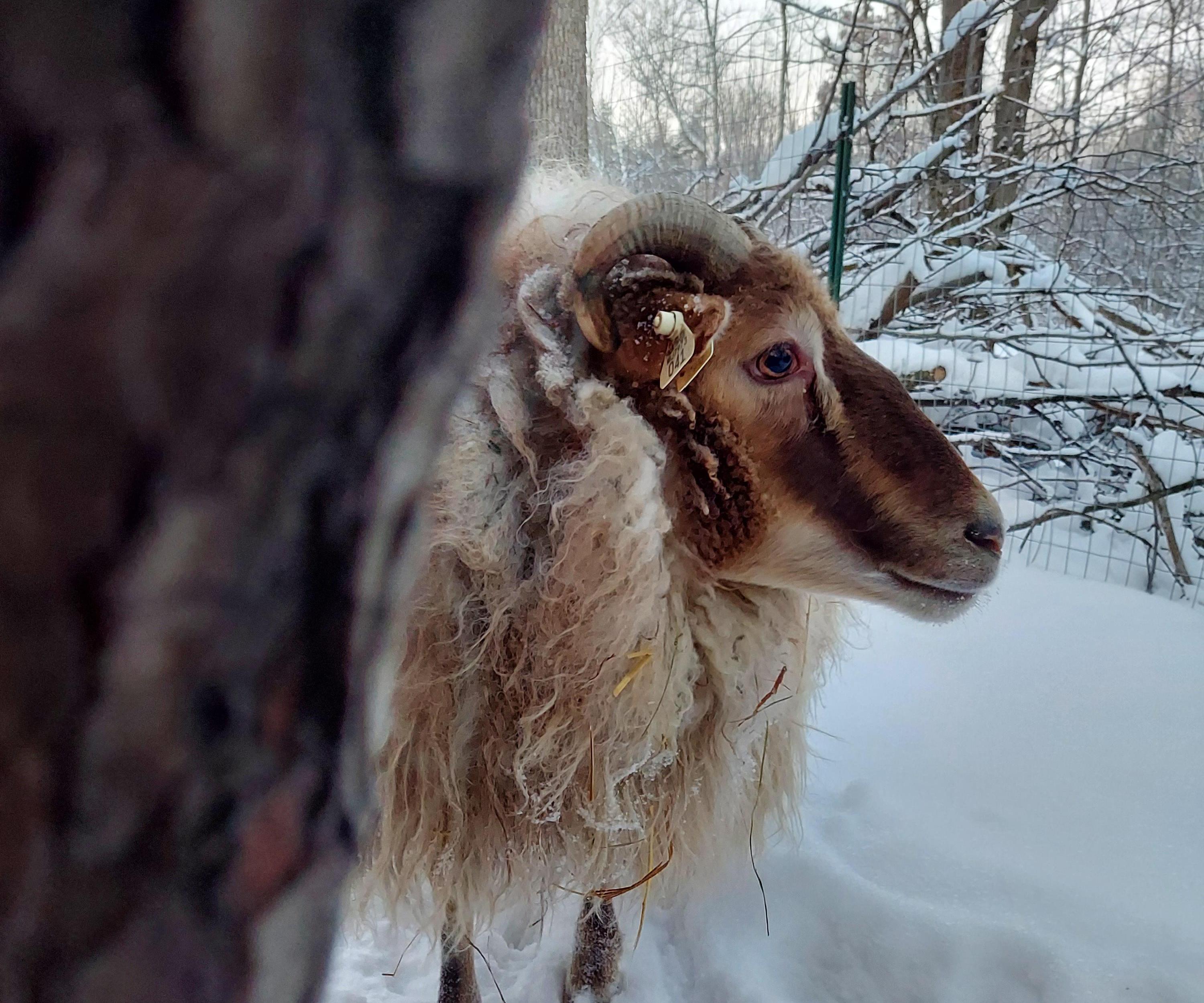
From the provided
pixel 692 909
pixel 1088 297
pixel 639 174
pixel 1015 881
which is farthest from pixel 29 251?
pixel 639 174

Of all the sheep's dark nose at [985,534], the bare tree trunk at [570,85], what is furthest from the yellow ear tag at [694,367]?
the bare tree trunk at [570,85]

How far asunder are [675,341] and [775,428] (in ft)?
0.89

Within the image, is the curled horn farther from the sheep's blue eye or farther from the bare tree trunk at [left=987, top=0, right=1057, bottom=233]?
the bare tree trunk at [left=987, top=0, right=1057, bottom=233]

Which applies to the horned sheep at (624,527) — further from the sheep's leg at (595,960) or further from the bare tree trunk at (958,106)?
the bare tree trunk at (958,106)

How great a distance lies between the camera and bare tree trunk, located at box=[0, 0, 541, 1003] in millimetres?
242

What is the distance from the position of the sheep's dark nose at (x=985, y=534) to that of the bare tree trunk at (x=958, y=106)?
11.6 ft

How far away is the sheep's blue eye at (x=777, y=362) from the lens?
57.2 inches

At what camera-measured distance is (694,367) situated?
1.36 meters

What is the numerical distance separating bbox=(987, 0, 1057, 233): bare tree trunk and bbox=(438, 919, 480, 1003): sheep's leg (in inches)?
173

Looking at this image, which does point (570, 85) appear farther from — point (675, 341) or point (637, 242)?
point (675, 341)

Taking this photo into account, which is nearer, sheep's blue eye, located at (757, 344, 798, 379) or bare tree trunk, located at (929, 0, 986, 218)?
sheep's blue eye, located at (757, 344, 798, 379)

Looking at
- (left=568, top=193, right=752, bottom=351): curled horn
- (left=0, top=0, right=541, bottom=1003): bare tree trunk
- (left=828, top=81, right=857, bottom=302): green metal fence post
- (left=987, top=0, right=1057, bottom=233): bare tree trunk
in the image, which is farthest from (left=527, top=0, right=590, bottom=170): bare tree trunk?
(left=0, top=0, right=541, bottom=1003): bare tree trunk

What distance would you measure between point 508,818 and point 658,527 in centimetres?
67

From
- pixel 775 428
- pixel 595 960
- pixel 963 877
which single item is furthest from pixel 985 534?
pixel 595 960
